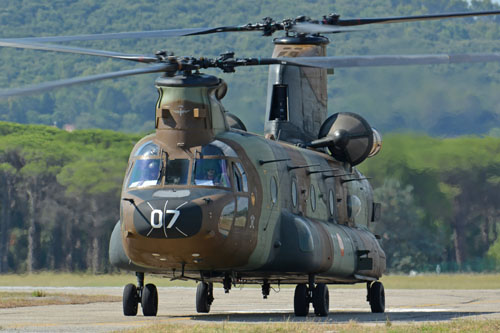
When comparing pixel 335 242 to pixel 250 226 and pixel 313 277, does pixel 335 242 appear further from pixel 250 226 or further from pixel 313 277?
pixel 250 226

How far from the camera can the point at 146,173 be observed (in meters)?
19.6

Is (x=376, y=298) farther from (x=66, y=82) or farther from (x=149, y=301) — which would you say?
(x=66, y=82)

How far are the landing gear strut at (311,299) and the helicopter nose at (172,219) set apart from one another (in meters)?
3.70

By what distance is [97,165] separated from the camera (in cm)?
5950

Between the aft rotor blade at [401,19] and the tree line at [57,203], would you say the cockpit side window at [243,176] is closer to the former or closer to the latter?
the aft rotor blade at [401,19]

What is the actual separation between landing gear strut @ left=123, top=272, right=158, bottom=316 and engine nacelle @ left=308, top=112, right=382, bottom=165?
629cm

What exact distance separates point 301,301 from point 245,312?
4092mm

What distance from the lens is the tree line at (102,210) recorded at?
53.3 metres

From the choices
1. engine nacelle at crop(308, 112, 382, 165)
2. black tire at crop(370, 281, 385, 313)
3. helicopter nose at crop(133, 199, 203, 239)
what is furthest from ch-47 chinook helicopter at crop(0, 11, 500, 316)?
engine nacelle at crop(308, 112, 382, 165)

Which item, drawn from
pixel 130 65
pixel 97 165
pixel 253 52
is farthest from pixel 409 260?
pixel 253 52

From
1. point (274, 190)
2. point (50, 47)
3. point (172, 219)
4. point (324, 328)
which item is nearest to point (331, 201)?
point (274, 190)

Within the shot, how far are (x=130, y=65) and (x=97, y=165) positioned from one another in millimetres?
52858

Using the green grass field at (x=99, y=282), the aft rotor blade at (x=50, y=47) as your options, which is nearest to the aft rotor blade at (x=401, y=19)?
the aft rotor blade at (x=50, y=47)

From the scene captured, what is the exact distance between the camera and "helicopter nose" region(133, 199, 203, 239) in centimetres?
1858
